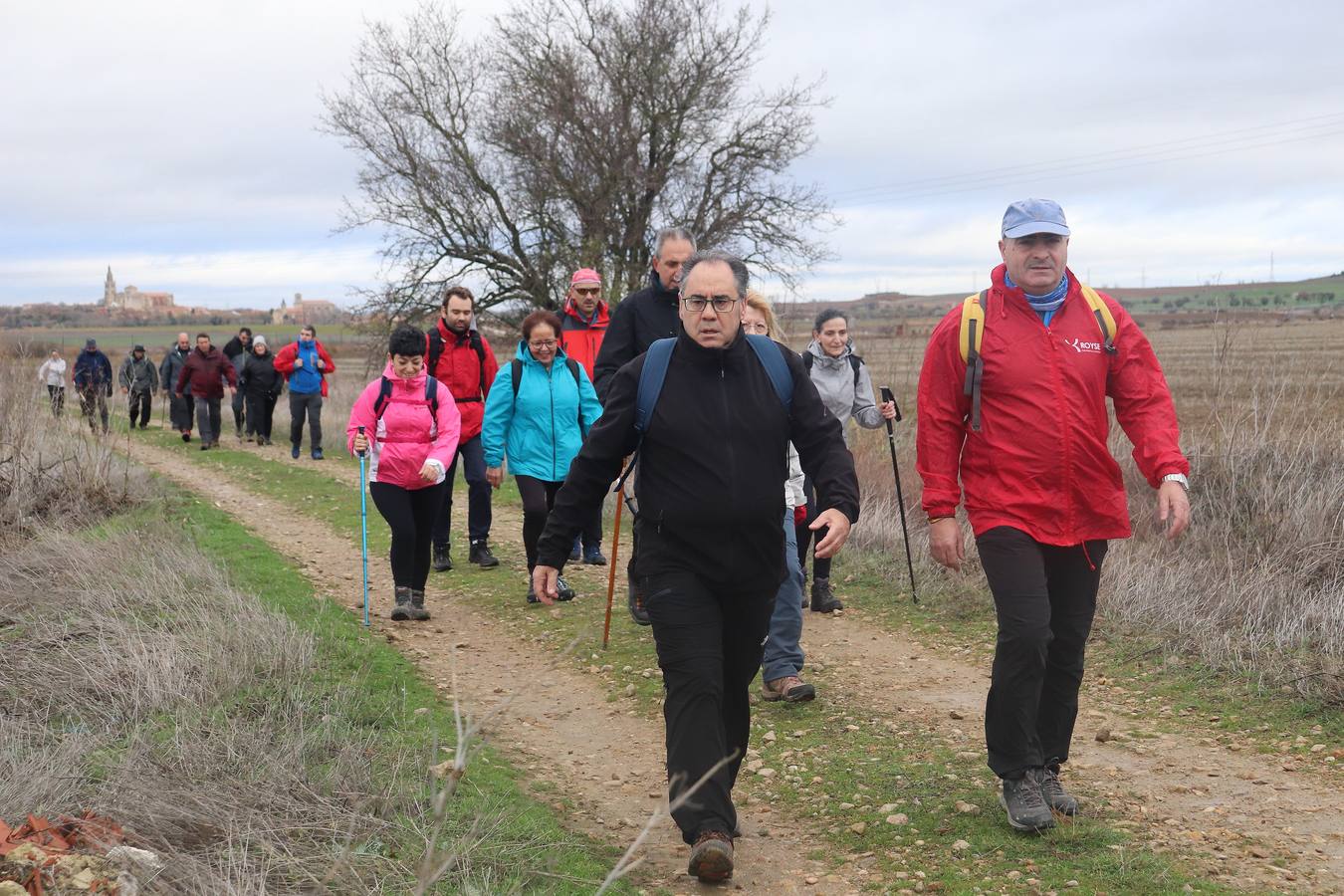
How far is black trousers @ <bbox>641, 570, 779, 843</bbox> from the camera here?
412cm

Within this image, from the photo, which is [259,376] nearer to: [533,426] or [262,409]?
[262,409]

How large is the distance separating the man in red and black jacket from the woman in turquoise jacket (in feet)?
2.38

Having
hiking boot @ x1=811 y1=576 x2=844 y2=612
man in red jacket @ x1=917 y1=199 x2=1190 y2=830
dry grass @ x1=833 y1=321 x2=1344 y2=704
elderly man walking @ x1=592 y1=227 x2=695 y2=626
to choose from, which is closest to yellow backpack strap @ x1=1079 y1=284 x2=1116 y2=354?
man in red jacket @ x1=917 y1=199 x2=1190 y2=830

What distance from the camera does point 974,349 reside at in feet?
14.8

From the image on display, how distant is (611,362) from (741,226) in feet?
73.7

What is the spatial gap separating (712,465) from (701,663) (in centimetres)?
68

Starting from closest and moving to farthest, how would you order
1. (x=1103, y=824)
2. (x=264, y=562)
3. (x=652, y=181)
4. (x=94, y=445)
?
(x=1103, y=824) < (x=264, y=562) < (x=94, y=445) < (x=652, y=181)

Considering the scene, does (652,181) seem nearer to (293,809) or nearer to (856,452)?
(856,452)

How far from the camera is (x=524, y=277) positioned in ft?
97.5

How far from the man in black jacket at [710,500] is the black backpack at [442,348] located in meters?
5.64

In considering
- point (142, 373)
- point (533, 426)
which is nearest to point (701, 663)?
point (533, 426)

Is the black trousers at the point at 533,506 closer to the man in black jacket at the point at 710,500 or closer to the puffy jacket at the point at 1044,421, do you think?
the man in black jacket at the point at 710,500

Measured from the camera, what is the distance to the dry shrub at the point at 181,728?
13.2ft

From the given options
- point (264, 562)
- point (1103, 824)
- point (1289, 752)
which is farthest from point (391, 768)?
point (264, 562)
